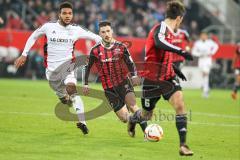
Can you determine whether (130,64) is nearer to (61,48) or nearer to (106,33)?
(106,33)

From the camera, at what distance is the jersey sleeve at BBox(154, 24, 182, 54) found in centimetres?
1095

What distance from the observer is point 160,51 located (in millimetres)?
11469

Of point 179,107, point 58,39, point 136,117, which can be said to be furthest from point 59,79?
point 179,107

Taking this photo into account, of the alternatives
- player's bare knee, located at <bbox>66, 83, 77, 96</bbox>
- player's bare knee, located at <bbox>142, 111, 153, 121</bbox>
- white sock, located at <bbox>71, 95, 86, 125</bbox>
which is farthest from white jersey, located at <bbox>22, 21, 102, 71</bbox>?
player's bare knee, located at <bbox>142, 111, 153, 121</bbox>

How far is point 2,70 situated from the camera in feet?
107

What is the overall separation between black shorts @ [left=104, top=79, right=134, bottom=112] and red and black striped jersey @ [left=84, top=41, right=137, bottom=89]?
81mm

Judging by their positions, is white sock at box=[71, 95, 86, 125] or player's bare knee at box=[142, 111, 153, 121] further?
white sock at box=[71, 95, 86, 125]

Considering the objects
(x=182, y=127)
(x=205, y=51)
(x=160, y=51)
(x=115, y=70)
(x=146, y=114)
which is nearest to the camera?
(x=182, y=127)

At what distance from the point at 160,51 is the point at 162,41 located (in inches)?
17.9

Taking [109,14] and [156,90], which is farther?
[109,14]

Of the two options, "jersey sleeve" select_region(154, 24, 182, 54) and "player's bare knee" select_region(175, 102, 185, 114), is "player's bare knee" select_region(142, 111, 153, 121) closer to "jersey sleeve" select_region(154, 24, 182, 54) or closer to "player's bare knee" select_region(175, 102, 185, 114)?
"player's bare knee" select_region(175, 102, 185, 114)

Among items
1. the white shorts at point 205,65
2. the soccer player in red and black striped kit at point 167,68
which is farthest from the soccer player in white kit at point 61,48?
the white shorts at point 205,65

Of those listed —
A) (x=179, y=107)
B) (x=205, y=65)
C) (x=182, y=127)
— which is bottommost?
(x=205, y=65)

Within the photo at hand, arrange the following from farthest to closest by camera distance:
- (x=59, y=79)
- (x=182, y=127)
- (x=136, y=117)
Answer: (x=59, y=79) < (x=136, y=117) < (x=182, y=127)
